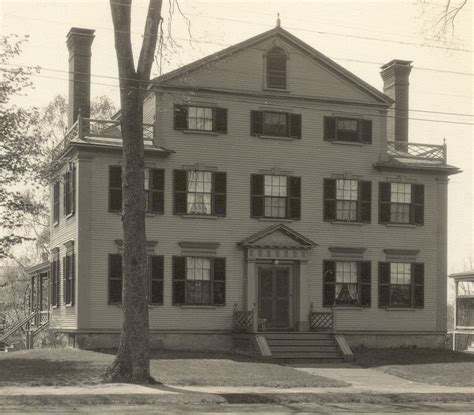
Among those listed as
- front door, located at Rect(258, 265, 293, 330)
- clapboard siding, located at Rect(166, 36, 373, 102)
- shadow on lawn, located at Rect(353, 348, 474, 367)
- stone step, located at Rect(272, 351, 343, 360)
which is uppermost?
clapboard siding, located at Rect(166, 36, 373, 102)

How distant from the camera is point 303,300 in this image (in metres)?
32.4

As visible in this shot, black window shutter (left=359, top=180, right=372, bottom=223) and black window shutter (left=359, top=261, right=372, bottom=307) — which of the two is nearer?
black window shutter (left=359, top=261, right=372, bottom=307)

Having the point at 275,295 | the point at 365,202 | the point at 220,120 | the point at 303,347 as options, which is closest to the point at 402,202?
the point at 365,202

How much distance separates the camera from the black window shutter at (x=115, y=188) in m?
30.5

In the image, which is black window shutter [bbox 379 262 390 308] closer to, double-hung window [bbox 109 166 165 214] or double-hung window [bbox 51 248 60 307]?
double-hung window [bbox 109 166 165 214]

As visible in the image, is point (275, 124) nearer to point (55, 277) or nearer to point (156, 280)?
point (156, 280)

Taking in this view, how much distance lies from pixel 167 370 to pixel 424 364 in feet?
30.6

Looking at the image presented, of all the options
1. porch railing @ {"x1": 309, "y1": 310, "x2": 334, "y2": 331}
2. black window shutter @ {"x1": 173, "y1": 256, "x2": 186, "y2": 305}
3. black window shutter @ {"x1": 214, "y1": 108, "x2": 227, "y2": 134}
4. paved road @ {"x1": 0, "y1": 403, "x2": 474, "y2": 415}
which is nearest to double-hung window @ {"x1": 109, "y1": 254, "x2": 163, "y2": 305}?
black window shutter @ {"x1": 173, "y1": 256, "x2": 186, "y2": 305}

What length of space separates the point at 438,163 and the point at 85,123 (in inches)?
527

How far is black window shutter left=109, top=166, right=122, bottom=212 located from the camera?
99.9ft

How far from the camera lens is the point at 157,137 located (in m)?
31.4

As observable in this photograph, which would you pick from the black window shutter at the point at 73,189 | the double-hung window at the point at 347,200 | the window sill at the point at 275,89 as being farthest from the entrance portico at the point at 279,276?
the black window shutter at the point at 73,189

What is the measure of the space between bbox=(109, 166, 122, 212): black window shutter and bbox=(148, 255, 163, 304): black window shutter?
2.09 metres

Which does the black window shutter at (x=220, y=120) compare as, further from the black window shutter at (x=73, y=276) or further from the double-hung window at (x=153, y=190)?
the black window shutter at (x=73, y=276)
